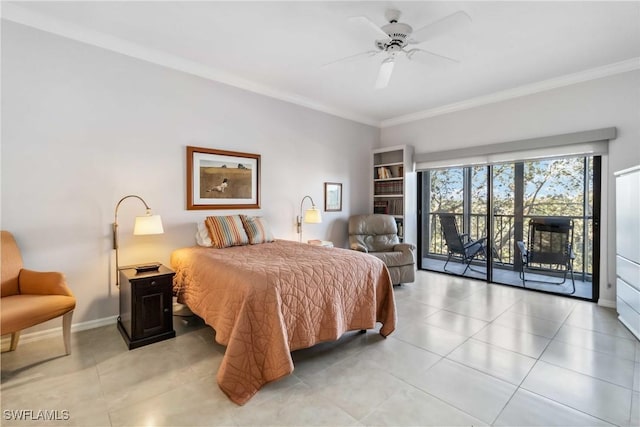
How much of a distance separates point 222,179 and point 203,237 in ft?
2.49

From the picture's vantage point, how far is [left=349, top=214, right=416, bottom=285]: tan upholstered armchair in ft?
14.3

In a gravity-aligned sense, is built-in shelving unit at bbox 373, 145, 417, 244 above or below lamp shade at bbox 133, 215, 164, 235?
above

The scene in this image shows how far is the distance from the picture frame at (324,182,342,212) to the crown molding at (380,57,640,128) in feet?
5.60

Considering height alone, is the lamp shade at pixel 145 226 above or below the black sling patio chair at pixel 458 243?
above

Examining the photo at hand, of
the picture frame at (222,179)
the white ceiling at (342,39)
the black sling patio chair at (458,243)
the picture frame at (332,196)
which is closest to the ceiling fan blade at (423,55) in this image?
the white ceiling at (342,39)

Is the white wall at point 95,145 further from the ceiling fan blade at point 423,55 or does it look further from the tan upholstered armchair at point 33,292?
the ceiling fan blade at point 423,55

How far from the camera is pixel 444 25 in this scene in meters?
2.19

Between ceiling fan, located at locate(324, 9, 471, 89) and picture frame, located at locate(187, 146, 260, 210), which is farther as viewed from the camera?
picture frame, located at locate(187, 146, 260, 210)

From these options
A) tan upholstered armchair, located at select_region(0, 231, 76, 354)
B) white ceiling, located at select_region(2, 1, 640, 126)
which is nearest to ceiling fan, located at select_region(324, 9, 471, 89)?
white ceiling, located at select_region(2, 1, 640, 126)

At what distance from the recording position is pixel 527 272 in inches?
174

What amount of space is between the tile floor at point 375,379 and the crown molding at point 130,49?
265 cm

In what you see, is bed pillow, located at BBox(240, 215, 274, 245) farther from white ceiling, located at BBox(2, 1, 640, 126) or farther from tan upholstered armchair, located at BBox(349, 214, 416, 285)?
white ceiling, located at BBox(2, 1, 640, 126)

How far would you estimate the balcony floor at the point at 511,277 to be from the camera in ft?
13.1

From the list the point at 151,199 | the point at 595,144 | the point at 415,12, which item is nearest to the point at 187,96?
the point at 151,199
